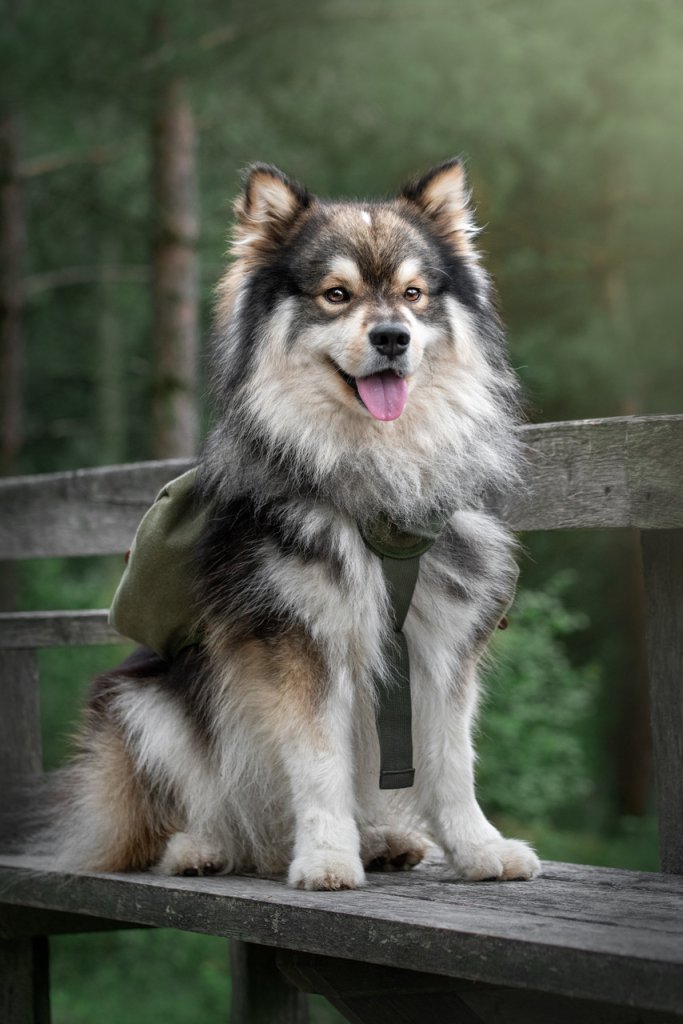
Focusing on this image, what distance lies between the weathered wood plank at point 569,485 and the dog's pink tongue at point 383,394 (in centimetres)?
36

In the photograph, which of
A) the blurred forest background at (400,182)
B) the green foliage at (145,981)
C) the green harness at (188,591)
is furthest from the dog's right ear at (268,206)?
the green foliage at (145,981)

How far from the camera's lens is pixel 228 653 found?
3068mm

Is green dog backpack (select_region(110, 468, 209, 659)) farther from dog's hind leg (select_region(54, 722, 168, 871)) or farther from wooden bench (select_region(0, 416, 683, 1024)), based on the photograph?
wooden bench (select_region(0, 416, 683, 1024))

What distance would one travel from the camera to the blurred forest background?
895 cm

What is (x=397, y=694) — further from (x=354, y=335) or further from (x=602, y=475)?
(x=354, y=335)

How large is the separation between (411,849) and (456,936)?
90 centimetres

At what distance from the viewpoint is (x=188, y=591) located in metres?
3.16

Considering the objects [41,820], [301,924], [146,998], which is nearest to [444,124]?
[146,998]

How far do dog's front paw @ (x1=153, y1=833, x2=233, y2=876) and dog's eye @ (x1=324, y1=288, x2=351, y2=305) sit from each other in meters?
Answer: 1.34

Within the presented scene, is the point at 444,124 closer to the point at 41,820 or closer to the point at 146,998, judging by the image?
the point at 146,998

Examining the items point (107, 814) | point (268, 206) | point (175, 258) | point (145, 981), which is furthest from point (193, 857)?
point (175, 258)

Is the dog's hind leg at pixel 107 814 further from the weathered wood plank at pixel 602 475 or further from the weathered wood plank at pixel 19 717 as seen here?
the weathered wood plank at pixel 602 475

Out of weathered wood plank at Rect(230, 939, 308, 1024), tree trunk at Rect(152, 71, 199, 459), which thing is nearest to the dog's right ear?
weathered wood plank at Rect(230, 939, 308, 1024)

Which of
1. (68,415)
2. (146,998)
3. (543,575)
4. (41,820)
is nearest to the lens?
(41,820)
